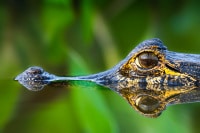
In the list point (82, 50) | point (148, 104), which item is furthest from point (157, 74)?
point (82, 50)

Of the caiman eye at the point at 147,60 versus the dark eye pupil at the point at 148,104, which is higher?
the caiman eye at the point at 147,60

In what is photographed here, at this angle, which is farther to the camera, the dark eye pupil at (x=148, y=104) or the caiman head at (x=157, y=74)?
the caiman head at (x=157, y=74)

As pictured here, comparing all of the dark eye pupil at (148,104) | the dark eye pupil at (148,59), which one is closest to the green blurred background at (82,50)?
the dark eye pupil at (148,104)

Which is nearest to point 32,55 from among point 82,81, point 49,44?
point 49,44

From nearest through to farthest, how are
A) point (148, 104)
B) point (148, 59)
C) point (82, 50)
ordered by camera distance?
point (148, 104), point (148, 59), point (82, 50)

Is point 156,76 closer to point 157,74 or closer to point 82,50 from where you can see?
point 157,74

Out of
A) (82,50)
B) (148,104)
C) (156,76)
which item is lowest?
(148,104)

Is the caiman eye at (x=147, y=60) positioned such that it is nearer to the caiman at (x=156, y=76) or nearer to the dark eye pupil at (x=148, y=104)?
the caiman at (x=156, y=76)

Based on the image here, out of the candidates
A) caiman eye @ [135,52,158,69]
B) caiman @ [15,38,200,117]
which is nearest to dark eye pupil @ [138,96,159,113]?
caiman @ [15,38,200,117]

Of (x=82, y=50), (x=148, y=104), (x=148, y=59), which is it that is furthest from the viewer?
(x=82, y=50)
